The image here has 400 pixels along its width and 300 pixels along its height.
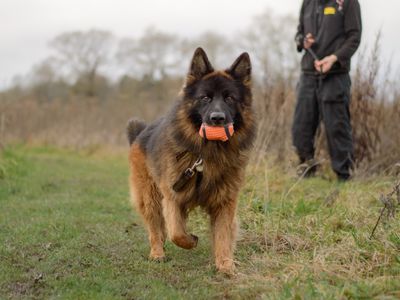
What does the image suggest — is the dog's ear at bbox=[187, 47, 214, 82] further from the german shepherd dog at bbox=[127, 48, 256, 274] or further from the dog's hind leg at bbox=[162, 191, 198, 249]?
the dog's hind leg at bbox=[162, 191, 198, 249]

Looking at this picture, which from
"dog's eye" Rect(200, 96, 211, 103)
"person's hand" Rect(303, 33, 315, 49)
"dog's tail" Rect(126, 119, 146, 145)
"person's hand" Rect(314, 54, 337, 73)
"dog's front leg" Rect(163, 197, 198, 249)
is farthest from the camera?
"person's hand" Rect(303, 33, 315, 49)

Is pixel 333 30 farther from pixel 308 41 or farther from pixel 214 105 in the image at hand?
pixel 214 105

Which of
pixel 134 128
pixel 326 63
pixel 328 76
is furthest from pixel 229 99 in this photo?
pixel 328 76

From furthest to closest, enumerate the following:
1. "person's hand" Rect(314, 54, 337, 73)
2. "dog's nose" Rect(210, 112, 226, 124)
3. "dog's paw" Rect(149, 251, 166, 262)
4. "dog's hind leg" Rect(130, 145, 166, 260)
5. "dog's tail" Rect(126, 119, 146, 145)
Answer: "person's hand" Rect(314, 54, 337, 73) < "dog's tail" Rect(126, 119, 146, 145) < "dog's hind leg" Rect(130, 145, 166, 260) < "dog's paw" Rect(149, 251, 166, 262) < "dog's nose" Rect(210, 112, 226, 124)

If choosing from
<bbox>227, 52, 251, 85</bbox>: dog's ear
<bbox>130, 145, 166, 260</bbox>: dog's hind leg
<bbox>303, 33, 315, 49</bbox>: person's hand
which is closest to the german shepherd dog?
<bbox>227, 52, 251, 85</bbox>: dog's ear

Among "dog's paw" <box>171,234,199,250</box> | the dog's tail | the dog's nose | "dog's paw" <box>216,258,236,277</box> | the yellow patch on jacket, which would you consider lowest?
"dog's paw" <box>216,258,236,277</box>

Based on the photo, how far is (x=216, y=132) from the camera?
4.54 m

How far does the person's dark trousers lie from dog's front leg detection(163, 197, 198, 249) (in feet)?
13.8

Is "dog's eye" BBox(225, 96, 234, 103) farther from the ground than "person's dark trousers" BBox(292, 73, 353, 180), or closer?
farther from the ground

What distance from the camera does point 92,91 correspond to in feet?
130

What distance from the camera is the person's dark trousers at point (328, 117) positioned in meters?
8.27

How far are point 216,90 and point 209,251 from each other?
1.72 meters

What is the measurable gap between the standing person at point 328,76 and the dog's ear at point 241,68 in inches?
129

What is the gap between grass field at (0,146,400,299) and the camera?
3867 mm
